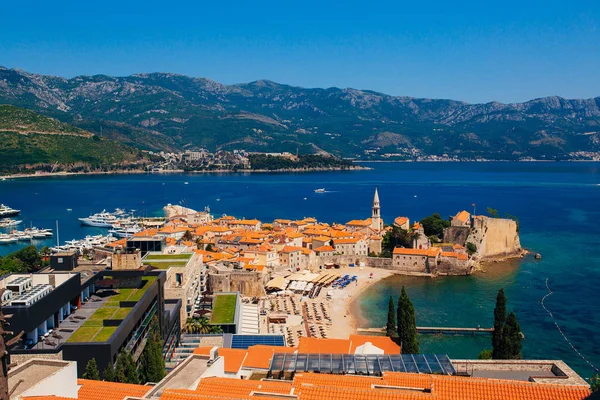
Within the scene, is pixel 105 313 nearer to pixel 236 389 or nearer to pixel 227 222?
pixel 236 389

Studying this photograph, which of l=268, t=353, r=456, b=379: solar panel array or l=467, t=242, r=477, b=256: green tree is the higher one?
l=268, t=353, r=456, b=379: solar panel array

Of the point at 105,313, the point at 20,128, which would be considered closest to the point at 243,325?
the point at 105,313

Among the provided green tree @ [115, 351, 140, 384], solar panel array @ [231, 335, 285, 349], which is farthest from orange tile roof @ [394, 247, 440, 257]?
green tree @ [115, 351, 140, 384]

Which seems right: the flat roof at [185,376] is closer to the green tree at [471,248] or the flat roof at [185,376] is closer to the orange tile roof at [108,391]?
the orange tile roof at [108,391]

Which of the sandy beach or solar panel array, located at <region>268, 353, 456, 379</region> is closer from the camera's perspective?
solar panel array, located at <region>268, 353, 456, 379</region>

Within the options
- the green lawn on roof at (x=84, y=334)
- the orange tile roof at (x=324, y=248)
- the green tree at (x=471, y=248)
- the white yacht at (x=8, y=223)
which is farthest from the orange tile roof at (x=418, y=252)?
the white yacht at (x=8, y=223)

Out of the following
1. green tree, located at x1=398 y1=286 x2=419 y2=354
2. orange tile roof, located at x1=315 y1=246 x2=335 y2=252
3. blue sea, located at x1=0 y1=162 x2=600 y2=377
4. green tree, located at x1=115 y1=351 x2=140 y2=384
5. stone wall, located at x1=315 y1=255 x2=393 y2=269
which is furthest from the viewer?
orange tile roof, located at x1=315 y1=246 x2=335 y2=252

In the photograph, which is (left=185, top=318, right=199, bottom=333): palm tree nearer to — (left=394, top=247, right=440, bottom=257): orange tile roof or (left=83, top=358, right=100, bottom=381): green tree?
(left=83, top=358, right=100, bottom=381): green tree
